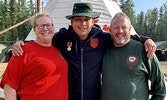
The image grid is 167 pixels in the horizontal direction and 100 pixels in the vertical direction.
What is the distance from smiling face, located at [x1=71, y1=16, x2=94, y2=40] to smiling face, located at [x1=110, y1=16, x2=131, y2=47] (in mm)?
323

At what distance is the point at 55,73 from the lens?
1.48m

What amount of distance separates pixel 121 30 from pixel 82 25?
47 cm

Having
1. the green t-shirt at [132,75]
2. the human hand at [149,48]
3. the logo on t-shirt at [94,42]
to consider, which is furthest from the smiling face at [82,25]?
the human hand at [149,48]

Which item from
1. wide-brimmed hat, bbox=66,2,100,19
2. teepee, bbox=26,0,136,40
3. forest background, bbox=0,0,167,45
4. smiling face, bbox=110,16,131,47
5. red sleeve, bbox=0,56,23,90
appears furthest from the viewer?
forest background, bbox=0,0,167,45

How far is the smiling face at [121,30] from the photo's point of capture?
5.24 ft

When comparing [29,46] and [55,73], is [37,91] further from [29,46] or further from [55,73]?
[29,46]

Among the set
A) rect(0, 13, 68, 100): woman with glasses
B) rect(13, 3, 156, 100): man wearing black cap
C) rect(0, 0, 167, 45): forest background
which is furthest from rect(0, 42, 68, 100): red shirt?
rect(0, 0, 167, 45): forest background

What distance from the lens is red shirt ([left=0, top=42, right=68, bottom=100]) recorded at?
134 centimetres

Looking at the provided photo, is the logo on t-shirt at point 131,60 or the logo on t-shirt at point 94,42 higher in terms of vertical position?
the logo on t-shirt at point 94,42

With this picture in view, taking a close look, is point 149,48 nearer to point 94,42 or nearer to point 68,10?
point 94,42

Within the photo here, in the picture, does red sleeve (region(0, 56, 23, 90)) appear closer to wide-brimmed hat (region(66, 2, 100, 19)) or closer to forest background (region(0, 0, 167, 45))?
wide-brimmed hat (region(66, 2, 100, 19))

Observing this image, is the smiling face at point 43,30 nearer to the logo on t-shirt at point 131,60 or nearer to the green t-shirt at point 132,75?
the green t-shirt at point 132,75

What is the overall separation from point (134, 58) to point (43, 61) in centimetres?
97

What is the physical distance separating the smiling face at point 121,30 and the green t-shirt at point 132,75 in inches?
3.2
